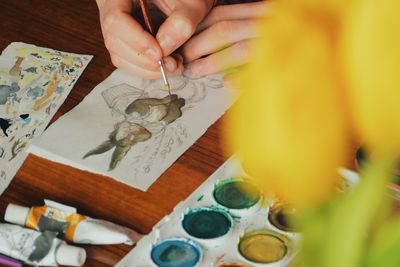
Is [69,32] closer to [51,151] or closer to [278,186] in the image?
[51,151]

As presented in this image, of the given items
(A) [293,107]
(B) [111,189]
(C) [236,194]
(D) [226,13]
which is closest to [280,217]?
(C) [236,194]

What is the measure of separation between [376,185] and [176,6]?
89 cm

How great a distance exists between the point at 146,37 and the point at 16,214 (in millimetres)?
364

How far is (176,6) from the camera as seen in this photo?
108 cm

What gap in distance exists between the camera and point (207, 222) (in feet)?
2.57

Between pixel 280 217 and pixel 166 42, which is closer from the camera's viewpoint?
pixel 280 217

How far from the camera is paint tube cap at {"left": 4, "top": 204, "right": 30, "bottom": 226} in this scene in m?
0.79

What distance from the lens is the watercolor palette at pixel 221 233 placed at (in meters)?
0.74

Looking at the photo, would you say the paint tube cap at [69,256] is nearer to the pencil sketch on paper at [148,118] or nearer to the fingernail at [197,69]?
the pencil sketch on paper at [148,118]

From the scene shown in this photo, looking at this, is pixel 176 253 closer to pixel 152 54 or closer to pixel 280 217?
pixel 280 217

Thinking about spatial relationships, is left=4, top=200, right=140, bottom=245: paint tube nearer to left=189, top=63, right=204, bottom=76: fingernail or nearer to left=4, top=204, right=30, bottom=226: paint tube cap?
left=4, top=204, right=30, bottom=226: paint tube cap

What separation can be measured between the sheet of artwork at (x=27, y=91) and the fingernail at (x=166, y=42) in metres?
0.14

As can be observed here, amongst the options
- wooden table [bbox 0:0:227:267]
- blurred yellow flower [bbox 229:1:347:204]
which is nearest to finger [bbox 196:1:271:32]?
wooden table [bbox 0:0:227:267]

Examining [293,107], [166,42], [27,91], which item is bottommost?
[27,91]
